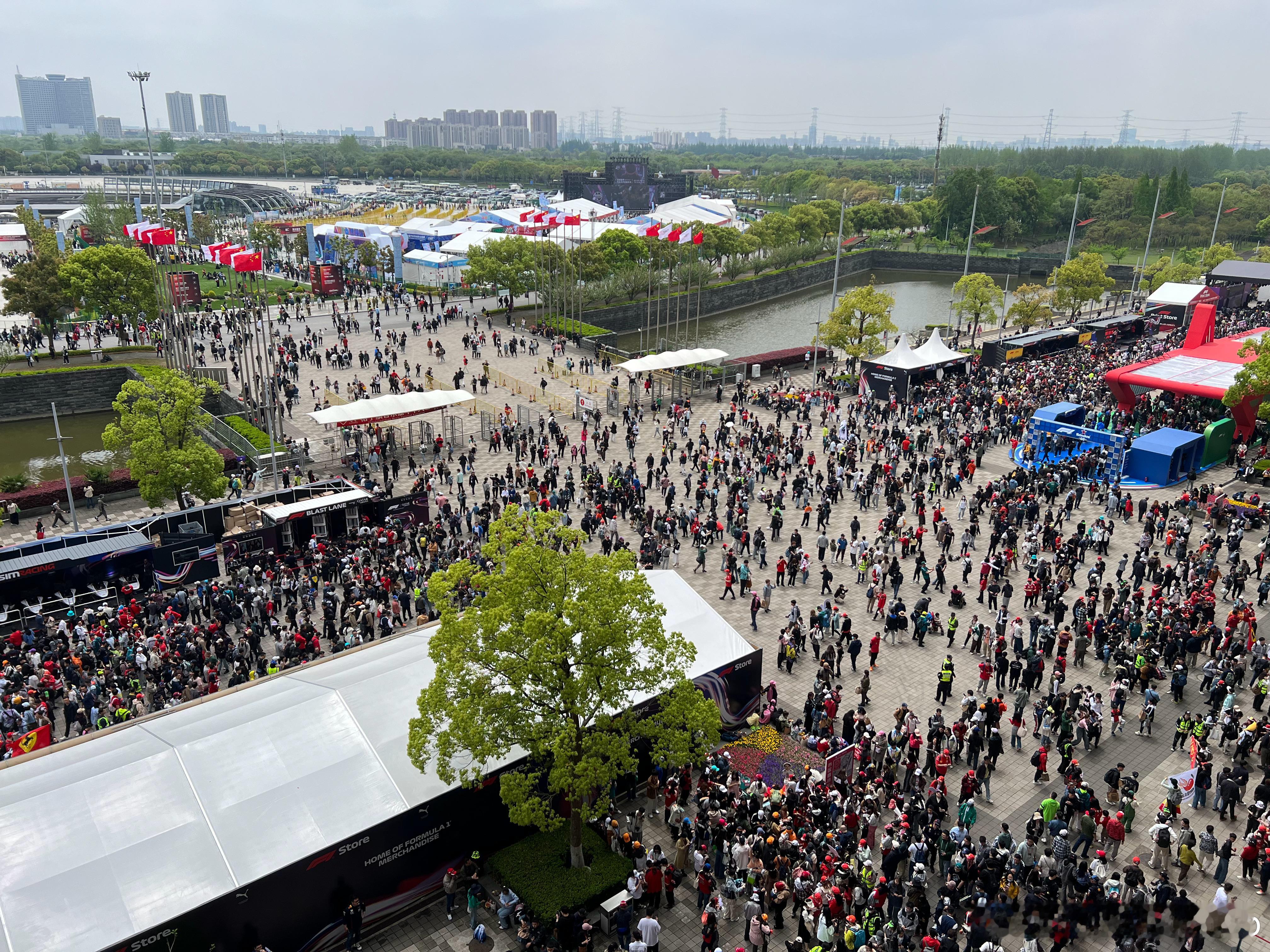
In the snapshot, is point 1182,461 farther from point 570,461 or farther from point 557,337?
point 557,337

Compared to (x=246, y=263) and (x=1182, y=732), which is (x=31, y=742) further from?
(x=246, y=263)

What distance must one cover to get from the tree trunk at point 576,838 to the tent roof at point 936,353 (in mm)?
33120

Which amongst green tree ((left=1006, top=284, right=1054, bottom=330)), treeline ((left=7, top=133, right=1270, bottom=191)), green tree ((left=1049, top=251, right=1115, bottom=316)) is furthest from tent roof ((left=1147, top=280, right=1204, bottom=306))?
treeline ((left=7, top=133, right=1270, bottom=191))

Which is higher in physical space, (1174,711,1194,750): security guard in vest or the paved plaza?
(1174,711,1194,750): security guard in vest

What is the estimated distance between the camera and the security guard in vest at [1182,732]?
16.8 metres

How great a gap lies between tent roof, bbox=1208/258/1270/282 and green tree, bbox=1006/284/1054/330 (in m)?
11.6

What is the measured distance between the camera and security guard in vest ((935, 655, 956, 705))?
17828mm

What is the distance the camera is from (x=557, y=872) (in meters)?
13.4

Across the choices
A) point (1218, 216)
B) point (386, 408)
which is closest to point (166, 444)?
point (386, 408)

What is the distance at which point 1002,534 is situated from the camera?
25703 mm

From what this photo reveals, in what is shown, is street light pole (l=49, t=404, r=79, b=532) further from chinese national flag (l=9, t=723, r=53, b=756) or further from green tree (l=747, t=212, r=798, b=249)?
green tree (l=747, t=212, r=798, b=249)

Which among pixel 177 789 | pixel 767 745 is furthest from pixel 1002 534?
pixel 177 789

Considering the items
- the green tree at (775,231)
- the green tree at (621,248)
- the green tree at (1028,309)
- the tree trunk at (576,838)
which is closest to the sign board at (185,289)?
the green tree at (621,248)

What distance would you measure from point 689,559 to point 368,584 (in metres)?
8.59
